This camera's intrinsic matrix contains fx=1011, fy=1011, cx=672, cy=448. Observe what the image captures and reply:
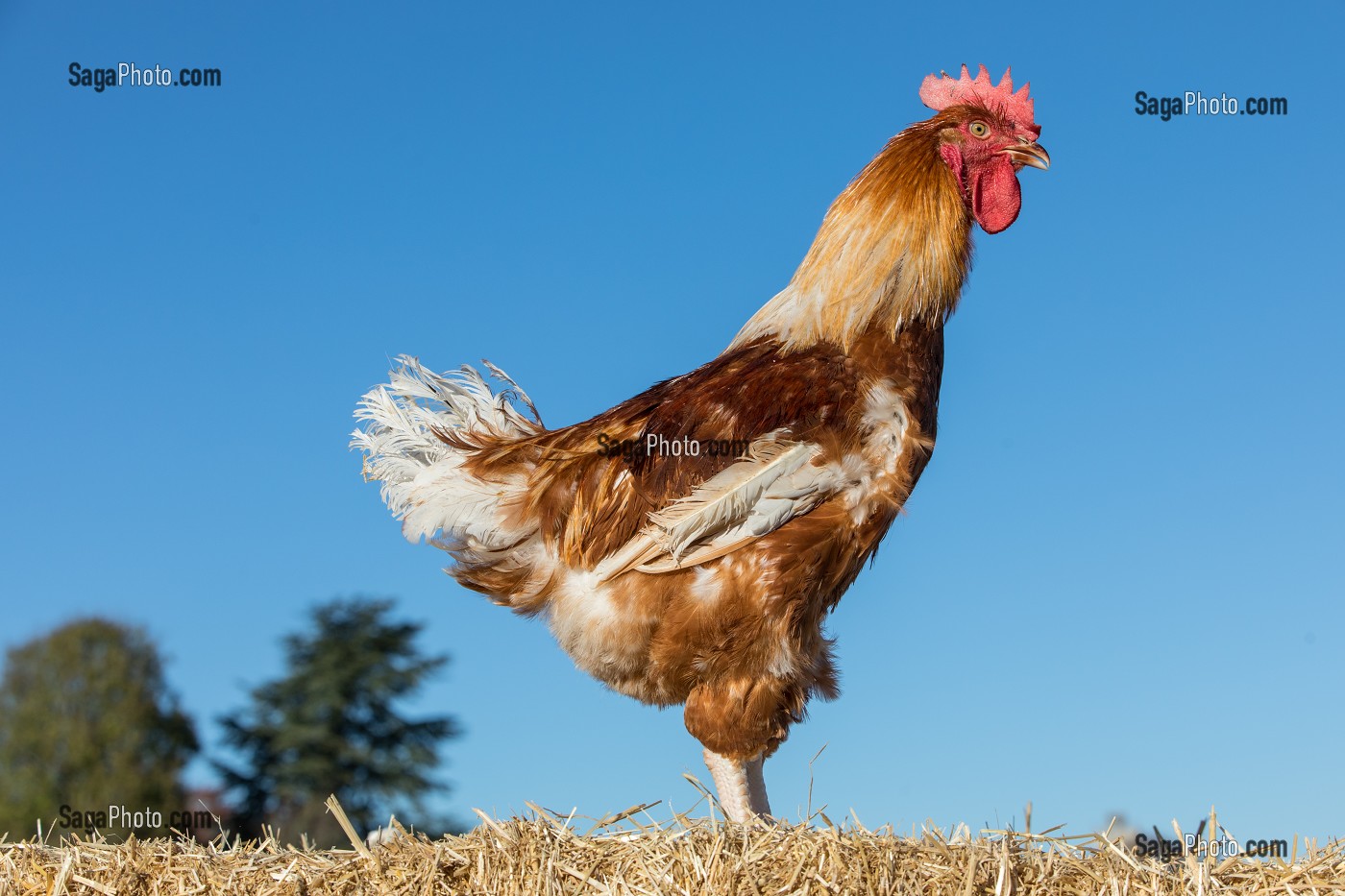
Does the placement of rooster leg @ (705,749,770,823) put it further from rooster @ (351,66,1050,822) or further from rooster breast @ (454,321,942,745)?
rooster breast @ (454,321,942,745)

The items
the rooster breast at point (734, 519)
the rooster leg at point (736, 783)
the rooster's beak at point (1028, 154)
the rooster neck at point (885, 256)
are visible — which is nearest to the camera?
the rooster breast at point (734, 519)

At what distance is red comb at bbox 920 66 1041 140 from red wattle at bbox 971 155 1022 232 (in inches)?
10.5

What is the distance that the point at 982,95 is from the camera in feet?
17.9

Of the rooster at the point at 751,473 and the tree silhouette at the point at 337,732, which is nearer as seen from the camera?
the rooster at the point at 751,473

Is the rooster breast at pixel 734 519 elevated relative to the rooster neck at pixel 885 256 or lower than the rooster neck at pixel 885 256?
lower

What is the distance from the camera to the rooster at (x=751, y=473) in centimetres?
452

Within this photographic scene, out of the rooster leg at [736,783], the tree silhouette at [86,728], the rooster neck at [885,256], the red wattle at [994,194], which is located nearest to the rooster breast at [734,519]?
the rooster neck at [885,256]

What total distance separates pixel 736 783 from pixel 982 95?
12.5ft

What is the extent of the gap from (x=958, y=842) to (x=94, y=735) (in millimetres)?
15046

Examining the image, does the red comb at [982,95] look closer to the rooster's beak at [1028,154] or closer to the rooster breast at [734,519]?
the rooster's beak at [1028,154]

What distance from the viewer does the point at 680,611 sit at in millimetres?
4574

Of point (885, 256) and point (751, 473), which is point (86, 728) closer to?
point (751, 473)

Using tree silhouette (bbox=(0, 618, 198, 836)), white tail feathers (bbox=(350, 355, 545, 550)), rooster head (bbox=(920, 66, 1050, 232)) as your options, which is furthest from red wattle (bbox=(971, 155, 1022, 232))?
tree silhouette (bbox=(0, 618, 198, 836))

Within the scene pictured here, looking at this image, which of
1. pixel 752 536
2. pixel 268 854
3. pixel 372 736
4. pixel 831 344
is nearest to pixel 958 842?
pixel 752 536
